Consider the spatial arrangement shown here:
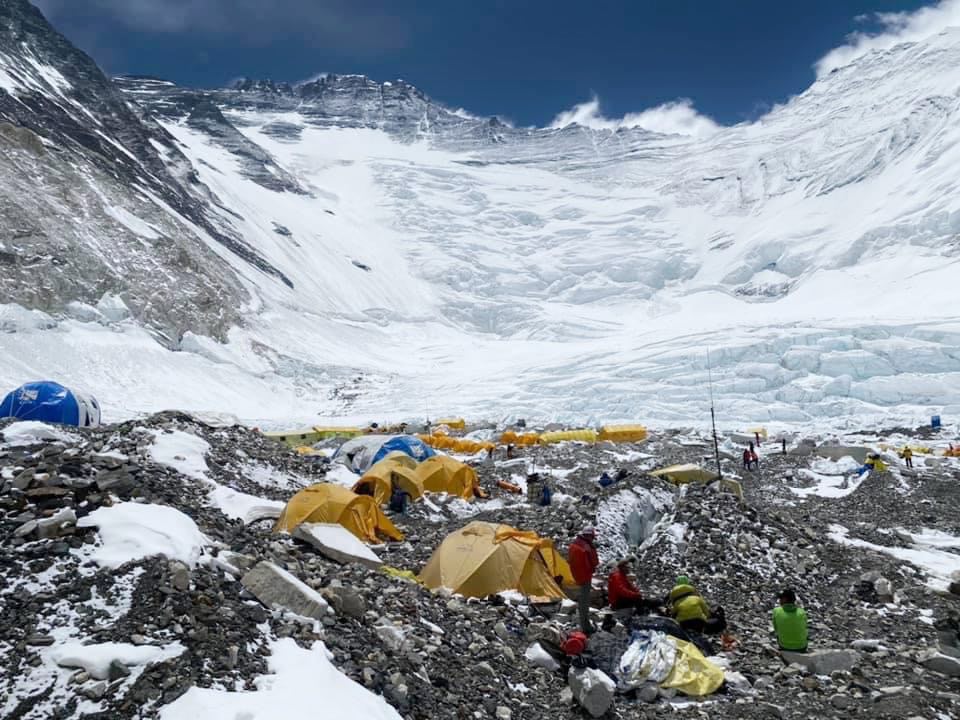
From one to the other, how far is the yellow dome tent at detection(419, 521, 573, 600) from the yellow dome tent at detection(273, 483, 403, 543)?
9.05ft

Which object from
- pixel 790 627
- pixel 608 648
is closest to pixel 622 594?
pixel 608 648

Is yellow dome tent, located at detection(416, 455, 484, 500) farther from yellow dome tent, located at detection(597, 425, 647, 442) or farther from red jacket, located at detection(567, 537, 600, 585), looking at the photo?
yellow dome tent, located at detection(597, 425, 647, 442)

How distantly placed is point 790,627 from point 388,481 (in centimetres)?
1078

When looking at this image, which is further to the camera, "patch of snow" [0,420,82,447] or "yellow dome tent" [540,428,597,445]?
"yellow dome tent" [540,428,597,445]

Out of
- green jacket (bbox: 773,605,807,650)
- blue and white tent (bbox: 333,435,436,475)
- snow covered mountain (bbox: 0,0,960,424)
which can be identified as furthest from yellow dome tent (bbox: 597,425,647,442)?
green jacket (bbox: 773,605,807,650)

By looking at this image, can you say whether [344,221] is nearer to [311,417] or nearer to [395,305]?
[395,305]

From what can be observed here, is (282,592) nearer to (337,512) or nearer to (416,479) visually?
(337,512)

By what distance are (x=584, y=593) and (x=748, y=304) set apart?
9071 cm

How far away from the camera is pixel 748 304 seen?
9181cm

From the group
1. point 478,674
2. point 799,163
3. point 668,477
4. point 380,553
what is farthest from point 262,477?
point 799,163

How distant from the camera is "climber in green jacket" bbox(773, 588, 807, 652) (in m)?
7.98

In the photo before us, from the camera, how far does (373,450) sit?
22.5 metres

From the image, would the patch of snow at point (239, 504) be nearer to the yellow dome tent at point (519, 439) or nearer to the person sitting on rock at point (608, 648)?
the person sitting on rock at point (608, 648)

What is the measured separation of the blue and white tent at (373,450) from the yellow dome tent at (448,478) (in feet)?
9.56
